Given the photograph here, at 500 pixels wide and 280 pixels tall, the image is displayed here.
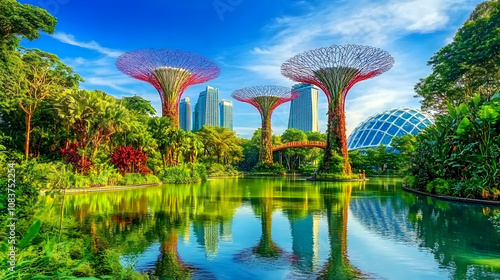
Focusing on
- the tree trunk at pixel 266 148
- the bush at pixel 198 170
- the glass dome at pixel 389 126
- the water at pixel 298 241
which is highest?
the glass dome at pixel 389 126

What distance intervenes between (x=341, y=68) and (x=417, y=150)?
1206 cm

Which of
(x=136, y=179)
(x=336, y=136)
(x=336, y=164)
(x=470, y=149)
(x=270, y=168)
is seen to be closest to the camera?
(x=470, y=149)

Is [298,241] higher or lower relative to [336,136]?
lower

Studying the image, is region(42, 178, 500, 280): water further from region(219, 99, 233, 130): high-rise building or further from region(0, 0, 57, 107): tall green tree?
region(219, 99, 233, 130): high-rise building

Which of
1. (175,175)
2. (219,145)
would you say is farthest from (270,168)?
(175,175)

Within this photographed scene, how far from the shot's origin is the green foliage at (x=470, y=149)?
1308 centimetres

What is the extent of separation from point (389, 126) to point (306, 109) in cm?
10077

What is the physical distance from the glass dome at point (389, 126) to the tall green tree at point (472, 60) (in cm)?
2824

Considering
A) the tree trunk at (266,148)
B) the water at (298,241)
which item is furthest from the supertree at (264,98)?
the water at (298,241)

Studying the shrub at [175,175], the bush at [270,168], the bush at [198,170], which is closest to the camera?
the shrub at [175,175]

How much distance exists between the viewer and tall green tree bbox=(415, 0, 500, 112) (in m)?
18.1

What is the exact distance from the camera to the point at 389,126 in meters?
53.8

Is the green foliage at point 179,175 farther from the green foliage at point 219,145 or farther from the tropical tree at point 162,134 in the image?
the green foliage at point 219,145

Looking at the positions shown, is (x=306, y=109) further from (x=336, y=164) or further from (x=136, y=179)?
(x=136, y=179)
